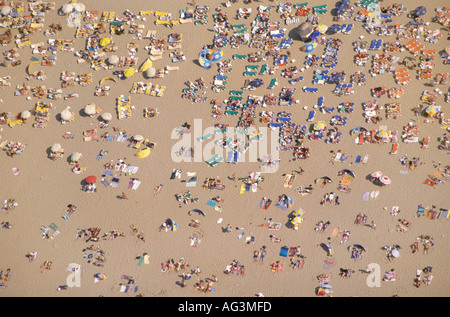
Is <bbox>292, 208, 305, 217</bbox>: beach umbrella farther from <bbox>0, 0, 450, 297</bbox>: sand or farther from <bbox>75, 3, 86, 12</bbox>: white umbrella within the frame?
<bbox>75, 3, 86, 12</bbox>: white umbrella

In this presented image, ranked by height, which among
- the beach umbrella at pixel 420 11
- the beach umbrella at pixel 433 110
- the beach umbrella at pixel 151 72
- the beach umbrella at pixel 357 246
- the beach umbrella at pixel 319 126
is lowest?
the beach umbrella at pixel 357 246

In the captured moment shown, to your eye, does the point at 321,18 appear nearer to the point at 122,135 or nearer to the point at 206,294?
the point at 122,135

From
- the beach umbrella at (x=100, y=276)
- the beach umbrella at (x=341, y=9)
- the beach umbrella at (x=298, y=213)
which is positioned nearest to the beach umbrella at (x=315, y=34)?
the beach umbrella at (x=341, y=9)

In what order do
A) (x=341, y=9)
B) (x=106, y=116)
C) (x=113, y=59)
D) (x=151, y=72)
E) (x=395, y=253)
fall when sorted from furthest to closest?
(x=341, y=9), (x=113, y=59), (x=151, y=72), (x=106, y=116), (x=395, y=253)

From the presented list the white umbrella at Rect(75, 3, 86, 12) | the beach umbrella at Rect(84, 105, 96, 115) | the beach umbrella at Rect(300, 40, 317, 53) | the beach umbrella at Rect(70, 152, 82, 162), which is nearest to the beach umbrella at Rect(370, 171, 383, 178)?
the beach umbrella at Rect(300, 40, 317, 53)

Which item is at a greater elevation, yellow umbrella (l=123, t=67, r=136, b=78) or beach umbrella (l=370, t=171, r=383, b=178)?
yellow umbrella (l=123, t=67, r=136, b=78)

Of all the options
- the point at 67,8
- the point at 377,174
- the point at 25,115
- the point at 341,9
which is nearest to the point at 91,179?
the point at 25,115

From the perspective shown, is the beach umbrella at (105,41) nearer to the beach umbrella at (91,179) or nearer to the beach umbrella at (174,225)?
the beach umbrella at (91,179)

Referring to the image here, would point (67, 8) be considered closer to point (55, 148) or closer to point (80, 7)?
point (80, 7)
